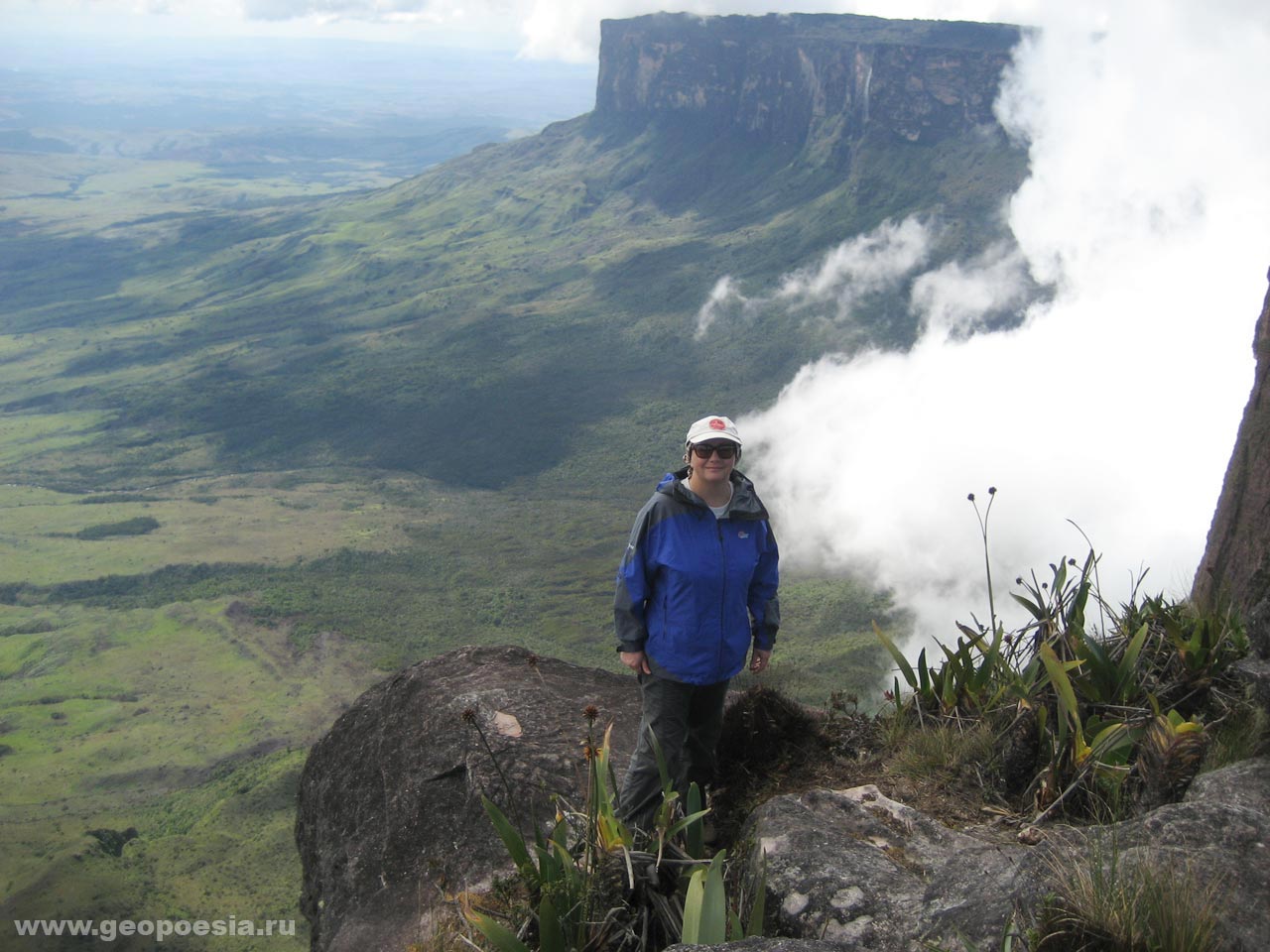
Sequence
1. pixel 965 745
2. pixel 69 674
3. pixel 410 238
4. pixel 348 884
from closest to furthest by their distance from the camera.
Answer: pixel 965 745, pixel 348 884, pixel 69 674, pixel 410 238

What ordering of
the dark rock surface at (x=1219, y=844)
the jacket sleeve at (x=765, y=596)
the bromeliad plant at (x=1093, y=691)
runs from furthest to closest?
the jacket sleeve at (x=765, y=596)
the bromeliad plant at (x=1093, y=691)
the dark rock surface at (x=1219, y=844)

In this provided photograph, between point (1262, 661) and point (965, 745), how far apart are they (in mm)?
1707

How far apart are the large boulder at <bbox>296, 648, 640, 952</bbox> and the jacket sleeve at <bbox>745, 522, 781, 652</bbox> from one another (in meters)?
1.36

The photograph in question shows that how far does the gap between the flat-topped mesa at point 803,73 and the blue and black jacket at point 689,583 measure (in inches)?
4877

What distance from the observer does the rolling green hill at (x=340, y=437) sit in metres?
51.0

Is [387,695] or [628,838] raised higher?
[628,838]

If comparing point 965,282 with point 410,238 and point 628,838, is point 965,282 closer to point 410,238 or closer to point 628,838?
point 410,238

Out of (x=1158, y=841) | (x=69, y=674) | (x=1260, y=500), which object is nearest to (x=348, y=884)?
(x=1158, y=841)

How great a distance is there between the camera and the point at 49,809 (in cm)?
4631

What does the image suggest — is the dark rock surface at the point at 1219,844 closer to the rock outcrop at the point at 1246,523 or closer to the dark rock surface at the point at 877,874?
the dark rock surface at the point at 877,874

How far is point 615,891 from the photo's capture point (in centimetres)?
491

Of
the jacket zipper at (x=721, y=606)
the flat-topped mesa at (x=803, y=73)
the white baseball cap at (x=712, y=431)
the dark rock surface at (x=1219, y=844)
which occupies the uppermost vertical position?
the flat-topped mesa at (x=803, y=73)

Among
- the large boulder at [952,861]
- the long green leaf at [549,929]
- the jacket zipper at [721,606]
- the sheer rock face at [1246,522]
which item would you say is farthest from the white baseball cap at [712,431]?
the sheer rock face at [1246,522]

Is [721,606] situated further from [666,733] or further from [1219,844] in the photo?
[1219,844]
